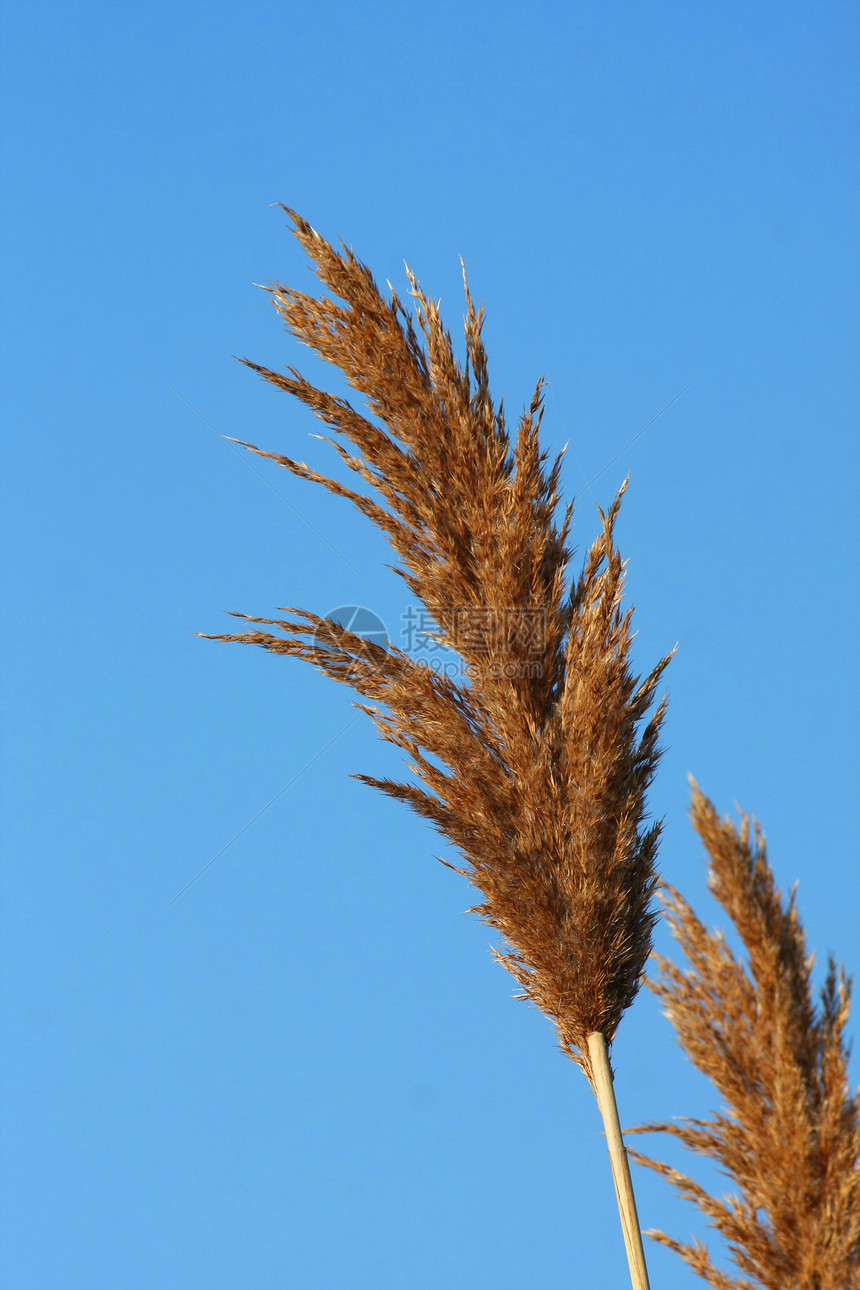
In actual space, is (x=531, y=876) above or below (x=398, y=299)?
below

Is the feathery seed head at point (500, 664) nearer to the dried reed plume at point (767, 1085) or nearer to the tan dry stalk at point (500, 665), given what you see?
the tan dry stalk at point (500, 665)

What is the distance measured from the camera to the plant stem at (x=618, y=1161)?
2795 millimetres

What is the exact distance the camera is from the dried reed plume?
2271 millimetres

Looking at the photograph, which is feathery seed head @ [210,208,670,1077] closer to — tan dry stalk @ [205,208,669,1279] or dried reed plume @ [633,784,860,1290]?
tan dry stalk @ [205,208,669,1279]

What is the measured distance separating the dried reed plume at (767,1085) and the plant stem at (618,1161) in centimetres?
42

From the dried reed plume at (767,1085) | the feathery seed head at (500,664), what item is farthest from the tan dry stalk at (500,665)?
the dried reed plume at (767,1085)

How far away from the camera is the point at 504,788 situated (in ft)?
9.91

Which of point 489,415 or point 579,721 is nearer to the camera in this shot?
point 579,721

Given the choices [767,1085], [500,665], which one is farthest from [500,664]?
[767,1085]

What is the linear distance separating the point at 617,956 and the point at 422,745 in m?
0.77

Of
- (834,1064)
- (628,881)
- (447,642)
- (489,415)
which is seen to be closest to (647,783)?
(628,881)

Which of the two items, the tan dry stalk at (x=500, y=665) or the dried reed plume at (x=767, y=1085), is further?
the tan dry stalk at (x=500, y=665)

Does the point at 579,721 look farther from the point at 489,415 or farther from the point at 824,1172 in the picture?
the point at 824,1172

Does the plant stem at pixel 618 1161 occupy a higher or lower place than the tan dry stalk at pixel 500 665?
lower
